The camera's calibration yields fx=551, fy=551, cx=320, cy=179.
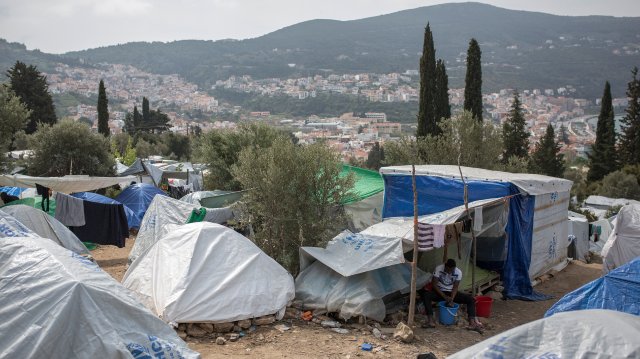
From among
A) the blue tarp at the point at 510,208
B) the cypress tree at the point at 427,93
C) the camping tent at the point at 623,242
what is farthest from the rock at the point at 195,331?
the cypress tree at the point at 427,93

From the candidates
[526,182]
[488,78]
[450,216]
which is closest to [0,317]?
[450,216]

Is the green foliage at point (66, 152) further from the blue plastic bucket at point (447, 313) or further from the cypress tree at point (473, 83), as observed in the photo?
the blue plastic bucket at point (447, 313)

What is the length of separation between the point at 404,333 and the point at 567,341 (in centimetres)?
408

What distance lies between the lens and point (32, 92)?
1534 inches

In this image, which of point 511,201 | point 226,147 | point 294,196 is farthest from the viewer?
point 226,147

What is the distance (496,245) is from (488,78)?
148 m

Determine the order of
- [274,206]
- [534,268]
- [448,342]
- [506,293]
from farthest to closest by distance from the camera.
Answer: [534,268] < [506,293] < [274,206] < [448,342]

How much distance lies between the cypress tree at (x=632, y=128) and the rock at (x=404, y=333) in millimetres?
40665

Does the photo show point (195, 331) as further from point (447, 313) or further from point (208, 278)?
point (447, 313)

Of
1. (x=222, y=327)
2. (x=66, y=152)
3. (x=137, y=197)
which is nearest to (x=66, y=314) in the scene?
(x=222, y=327)

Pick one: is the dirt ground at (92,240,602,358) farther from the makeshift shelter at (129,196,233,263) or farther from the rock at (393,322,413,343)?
the makeshift shelter at (129,196,233,263)

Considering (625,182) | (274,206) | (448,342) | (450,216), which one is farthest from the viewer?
(625,182)

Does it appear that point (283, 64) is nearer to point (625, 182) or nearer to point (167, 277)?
point (625, 182)

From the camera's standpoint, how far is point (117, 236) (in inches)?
567
